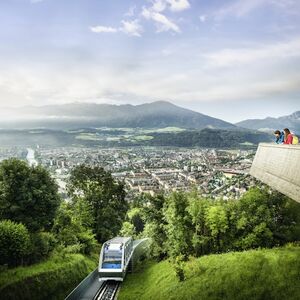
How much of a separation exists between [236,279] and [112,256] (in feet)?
28.3

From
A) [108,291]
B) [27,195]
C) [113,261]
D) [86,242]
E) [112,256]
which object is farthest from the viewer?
[86,242]

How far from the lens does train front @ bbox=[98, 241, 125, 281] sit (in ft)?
65.3

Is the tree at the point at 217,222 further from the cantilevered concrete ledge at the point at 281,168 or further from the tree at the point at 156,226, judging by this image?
the cantilevered concrete ledge at the point at 281,168

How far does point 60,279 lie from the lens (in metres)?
17.7

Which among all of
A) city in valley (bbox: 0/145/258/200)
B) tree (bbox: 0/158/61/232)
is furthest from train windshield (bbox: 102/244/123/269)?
city in valley (bbox: 0/145/258/200)

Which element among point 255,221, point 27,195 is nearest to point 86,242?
point 27,195

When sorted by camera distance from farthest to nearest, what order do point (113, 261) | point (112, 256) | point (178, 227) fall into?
1. point (178, 227)
2. point (112, 256)
3. point (113, 261)

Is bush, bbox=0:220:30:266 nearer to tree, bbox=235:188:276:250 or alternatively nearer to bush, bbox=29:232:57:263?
bush, bbox=29:232:57:263

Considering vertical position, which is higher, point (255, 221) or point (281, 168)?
point (281, 168)

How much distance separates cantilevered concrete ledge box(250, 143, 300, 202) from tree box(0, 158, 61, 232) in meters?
14.1

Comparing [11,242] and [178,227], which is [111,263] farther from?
[11,242]

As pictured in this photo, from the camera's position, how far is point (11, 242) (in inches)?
647

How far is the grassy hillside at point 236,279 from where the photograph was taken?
12.4 meters

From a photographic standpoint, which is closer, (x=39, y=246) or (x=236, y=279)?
(x=236, y=279)
